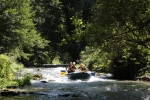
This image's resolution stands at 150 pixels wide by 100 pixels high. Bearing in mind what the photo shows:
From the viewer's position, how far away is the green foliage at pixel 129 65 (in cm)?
1506

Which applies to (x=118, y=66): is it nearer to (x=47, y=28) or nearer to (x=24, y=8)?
(x=24, y=8)

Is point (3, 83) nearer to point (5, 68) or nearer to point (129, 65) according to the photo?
point (5, 68)

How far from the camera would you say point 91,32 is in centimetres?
739

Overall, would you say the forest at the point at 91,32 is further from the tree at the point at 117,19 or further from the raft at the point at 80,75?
the raft at the point at 80,75

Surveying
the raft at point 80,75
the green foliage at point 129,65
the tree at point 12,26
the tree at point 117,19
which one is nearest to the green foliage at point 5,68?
the tree at point 117,19

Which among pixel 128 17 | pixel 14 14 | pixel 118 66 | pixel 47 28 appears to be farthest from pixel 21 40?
pixel 47 28

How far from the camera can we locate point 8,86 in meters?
10.0

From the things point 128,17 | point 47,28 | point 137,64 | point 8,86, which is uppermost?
point 47,28

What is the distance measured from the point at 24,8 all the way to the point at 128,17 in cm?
1457

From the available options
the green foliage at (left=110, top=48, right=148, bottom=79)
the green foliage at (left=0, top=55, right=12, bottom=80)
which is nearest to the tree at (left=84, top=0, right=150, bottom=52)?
the green foliage at (left=0, top=55, right=12, bottom=80)

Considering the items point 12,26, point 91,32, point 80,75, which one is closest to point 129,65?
point 80,75

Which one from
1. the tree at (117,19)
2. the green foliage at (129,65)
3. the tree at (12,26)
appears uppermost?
the tree at (12,26)

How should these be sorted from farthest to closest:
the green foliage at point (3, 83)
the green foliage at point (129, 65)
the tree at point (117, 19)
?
the green foliage at point (129, 65)
the green foliage at point (3, 83)
the tree at point (117, 19)

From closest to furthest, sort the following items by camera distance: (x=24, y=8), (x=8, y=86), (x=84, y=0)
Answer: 1. (x=8, y=86)
2. (x=24, y=8)
3. (x=84, y=0)
